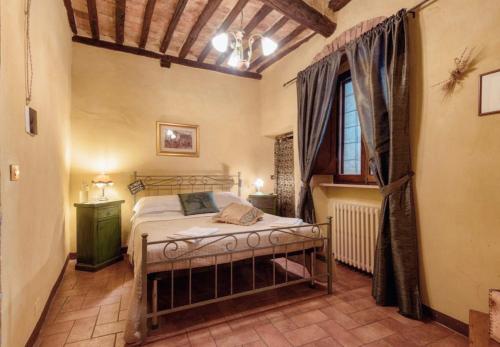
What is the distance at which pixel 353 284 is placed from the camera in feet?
8.82

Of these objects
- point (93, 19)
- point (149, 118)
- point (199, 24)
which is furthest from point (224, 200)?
point (93, 19)

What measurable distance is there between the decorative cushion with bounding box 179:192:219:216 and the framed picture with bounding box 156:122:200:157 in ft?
3.09

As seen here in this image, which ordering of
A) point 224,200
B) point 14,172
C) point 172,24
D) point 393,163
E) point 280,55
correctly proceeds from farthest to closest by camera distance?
1. point 280,55
2. point 224,200
3. point 172,24
4. point 393,163
5. point 14,172

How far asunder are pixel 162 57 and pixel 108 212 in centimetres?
255

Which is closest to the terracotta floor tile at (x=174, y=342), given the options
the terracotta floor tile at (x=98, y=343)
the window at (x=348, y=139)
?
the terracotta floor tile at (x=98, y=343)

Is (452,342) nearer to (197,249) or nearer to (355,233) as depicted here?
(355,233)

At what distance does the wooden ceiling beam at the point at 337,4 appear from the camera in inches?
115

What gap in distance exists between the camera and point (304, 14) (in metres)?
2.90

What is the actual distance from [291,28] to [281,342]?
11.8 ft

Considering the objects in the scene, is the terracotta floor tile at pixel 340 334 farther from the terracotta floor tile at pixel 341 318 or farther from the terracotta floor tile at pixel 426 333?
the terracotta floor tile at pixel 426 333

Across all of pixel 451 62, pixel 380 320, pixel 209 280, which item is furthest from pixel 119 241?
pixel 451 62

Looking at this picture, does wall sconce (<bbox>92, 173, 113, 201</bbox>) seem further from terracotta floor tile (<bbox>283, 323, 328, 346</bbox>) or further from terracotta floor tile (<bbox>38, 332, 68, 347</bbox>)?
terracotta floor tile (<bbox>283, 323, 328, 346</bbox>)

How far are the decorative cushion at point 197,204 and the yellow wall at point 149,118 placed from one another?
79cm

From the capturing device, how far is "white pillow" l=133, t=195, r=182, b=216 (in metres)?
3.31
